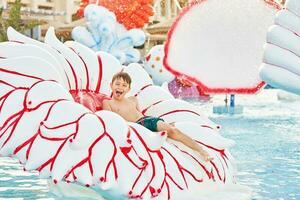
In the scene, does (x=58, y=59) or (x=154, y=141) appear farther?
(x=58, y=59)

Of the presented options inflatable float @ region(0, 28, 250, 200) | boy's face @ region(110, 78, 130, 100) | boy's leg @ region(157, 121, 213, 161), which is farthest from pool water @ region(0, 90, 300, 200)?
boy's face @ region(110, 78, 130, 100)

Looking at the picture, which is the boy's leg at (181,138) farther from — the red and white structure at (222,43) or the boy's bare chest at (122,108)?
the red and white structure at (222,43)

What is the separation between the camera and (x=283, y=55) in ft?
13.9

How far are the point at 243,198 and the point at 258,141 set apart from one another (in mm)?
2990

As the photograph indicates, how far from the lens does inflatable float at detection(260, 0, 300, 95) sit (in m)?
4.23

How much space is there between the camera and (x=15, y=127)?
3.15m

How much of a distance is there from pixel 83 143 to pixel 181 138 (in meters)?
0.66

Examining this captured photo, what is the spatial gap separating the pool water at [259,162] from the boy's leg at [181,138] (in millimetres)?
559

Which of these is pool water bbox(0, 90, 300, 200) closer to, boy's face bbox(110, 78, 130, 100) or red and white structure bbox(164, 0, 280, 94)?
red and white structure bbox(164, 0, 280, 94)

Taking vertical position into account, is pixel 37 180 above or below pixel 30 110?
below

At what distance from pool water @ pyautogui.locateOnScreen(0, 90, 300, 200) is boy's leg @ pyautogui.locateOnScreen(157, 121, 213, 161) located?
22.0 inches

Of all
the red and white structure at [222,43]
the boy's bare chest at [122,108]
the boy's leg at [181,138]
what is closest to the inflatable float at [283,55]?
the boy's leg at [181,138]

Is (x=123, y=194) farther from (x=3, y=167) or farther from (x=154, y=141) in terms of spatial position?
(x=3, y=167)

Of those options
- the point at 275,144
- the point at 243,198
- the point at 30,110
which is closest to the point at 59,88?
the point at 30,110
